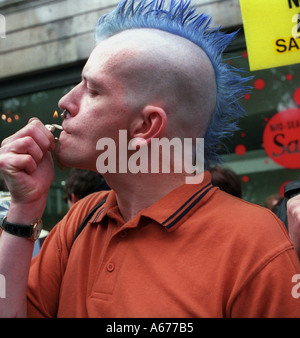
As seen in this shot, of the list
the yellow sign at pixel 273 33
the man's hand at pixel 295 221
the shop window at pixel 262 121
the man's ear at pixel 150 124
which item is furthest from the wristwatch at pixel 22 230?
the shop window at pixel 262 121

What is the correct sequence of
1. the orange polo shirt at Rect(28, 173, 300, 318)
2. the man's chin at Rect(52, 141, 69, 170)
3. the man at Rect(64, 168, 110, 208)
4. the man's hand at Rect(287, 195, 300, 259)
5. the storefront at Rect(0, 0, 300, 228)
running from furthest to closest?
the storefront at Rect(0, 0, 300, 228) → the man at Rect(64, 168, 110, 208) → the man's chin at Rect(52, 141, 69, 170) → the man's hand at Rect(287, 195, 300, 259) → the orange polo shirt at Rect(28, 173, 300, 318)

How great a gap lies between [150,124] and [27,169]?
37 cm

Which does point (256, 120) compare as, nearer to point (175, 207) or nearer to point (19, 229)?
point (175, 207)

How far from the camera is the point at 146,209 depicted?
126 cm

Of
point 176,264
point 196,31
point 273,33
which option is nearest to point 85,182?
point 273,33

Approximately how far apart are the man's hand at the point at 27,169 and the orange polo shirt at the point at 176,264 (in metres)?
0.18

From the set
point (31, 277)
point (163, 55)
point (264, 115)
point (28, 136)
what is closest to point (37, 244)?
point (31, 277)

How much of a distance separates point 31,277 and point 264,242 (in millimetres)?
705

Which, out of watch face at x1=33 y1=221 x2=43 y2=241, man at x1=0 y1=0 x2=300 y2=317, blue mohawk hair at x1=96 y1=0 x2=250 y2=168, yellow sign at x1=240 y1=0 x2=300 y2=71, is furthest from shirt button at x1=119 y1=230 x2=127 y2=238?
yellow sign at x1=240 y1=0 x2=300 y2=71

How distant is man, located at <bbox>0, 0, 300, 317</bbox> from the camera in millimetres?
1081

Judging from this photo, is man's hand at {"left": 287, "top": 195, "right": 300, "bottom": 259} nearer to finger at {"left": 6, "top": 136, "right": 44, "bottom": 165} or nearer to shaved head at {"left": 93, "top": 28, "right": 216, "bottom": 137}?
shaved head at {"left": 93, "top": 28, "right": 216, "bottom": 137}

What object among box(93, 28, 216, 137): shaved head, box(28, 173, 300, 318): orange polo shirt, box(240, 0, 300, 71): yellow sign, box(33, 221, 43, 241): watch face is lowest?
box(28, 173, 300, 318): orange polo shirt
